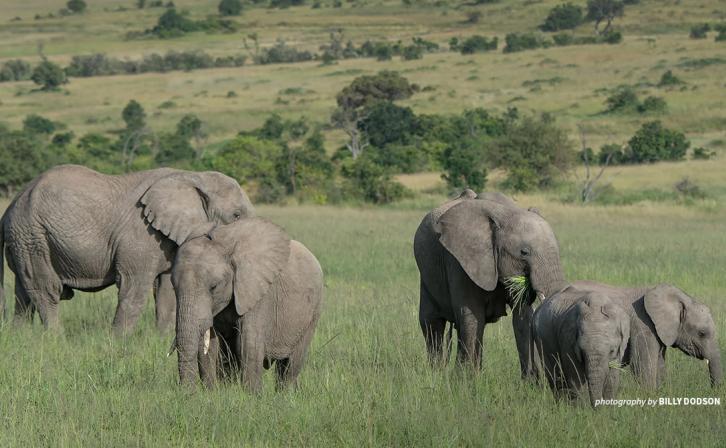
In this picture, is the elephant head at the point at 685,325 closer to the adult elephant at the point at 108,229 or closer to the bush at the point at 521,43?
the adult elephant at the point at 108,229

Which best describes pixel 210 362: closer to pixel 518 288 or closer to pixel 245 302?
pixel 245 302

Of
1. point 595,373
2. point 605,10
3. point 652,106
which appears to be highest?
point 595,373

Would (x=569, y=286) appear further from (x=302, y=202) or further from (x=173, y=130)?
(x=173, y=130)

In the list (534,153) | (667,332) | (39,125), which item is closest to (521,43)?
(39,125)

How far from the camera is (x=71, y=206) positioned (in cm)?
1145

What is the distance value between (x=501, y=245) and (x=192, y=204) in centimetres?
335

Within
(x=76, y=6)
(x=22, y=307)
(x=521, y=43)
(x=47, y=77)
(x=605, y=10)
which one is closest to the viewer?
(x=22, y=307)

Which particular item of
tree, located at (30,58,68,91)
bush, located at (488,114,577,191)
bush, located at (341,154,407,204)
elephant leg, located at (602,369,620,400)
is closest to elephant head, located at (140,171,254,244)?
elephant leg, located at (602,369,620,400)

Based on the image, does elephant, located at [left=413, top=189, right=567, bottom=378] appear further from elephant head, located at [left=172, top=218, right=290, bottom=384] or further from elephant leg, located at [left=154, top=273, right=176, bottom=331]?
elephant leg, located at [left=154, top=273, right=176, bottom=331]

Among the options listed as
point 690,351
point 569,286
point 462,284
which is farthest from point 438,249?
point 690,351

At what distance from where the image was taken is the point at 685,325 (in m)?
9.07

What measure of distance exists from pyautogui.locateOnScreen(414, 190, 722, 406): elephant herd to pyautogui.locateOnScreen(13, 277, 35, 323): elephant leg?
4.07 metres

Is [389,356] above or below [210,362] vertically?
below

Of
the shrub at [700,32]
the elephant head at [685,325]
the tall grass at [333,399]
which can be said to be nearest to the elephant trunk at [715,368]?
the elephant head at [685,325]
